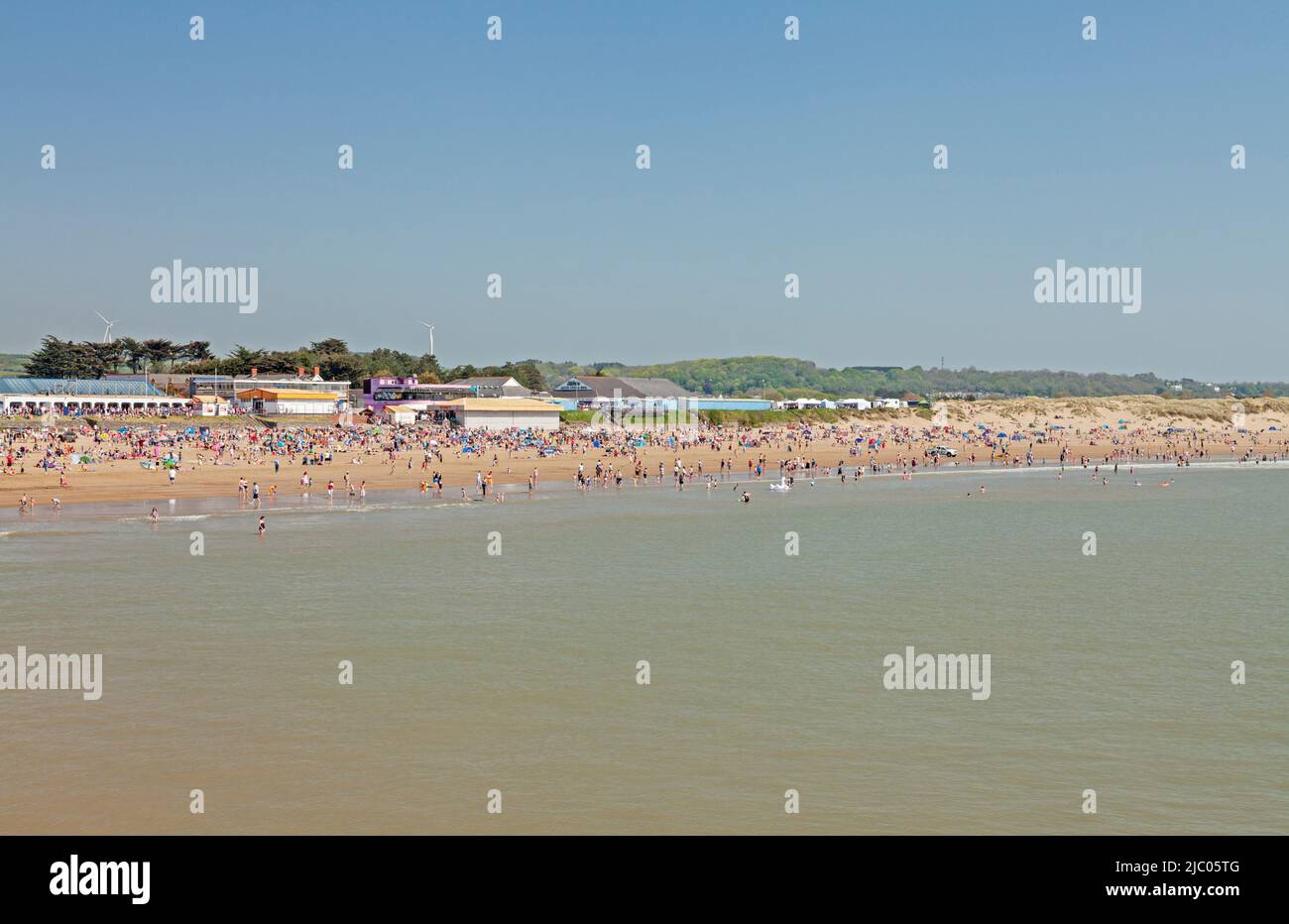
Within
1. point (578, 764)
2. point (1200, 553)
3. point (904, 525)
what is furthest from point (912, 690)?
point (904, 525)

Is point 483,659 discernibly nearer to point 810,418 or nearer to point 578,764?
point 578,764

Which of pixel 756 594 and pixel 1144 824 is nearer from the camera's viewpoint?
pixel 1144 824

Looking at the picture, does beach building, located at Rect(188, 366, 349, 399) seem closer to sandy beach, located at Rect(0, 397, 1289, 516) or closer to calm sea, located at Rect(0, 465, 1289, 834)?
sandy beach, located at Rect(0, 397, 1289, 516)

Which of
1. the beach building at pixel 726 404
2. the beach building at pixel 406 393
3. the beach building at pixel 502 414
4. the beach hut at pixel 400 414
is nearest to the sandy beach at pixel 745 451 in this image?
the beach building at pixel 502 414

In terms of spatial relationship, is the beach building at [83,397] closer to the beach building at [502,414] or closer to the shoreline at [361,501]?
the beach building at [502,414]
